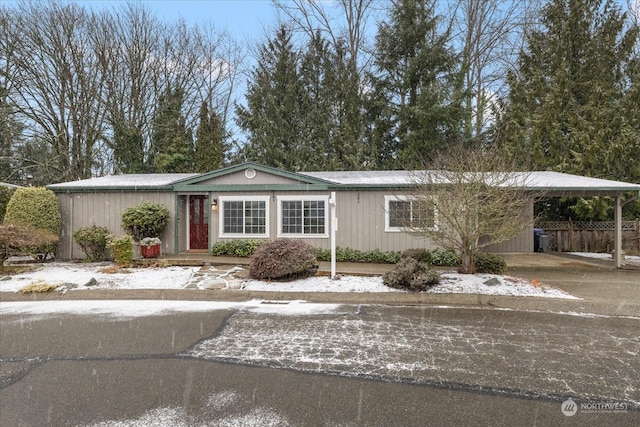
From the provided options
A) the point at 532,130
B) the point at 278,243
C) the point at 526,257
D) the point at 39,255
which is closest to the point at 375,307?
the point at 278,243

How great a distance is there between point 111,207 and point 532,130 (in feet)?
61.2

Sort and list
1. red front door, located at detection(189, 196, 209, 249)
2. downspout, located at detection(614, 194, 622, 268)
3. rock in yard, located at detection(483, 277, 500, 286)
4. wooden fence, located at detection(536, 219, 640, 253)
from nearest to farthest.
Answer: rock in yard, located at detection(483, 277, 500, 286) → downspout, located at detection(614, 194, 622, 268) → red front door, located at detection(189, 196, 209, 249) → wooden fence, located at detection(536, 219, 640, 253)

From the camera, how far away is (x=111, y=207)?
514 inches

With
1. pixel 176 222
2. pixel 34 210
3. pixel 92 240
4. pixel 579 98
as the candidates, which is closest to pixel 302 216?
pixel 176 222

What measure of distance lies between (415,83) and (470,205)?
16289mm

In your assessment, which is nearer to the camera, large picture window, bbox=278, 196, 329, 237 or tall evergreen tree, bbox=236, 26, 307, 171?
large picture window, bbox=278, 196, 329, 237

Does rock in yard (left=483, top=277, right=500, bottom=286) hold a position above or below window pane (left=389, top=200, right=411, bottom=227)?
below

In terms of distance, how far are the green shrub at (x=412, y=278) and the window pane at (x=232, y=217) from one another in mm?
6061

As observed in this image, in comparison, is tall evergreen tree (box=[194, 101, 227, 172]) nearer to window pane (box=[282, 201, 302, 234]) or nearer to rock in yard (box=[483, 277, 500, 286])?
window pane (box=[282, 201, 302, 234])

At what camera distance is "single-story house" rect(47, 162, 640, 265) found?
40.1 feet

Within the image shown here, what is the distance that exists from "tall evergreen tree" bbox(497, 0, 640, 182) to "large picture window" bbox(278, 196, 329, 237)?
34.1 ft

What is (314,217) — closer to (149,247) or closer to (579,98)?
(149,247)

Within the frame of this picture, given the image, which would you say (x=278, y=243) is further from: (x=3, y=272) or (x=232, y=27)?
(x=232, y=27)

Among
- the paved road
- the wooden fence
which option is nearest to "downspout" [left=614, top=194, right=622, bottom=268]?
the wooden fence
